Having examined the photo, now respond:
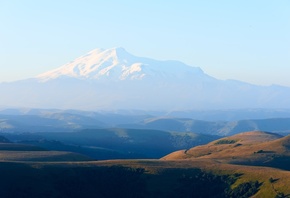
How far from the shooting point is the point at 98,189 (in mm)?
102438

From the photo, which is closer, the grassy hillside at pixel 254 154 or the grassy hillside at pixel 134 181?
the grassy hillside at pixel 134 181

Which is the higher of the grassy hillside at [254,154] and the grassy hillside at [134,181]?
the grassy hillside at [254,154]

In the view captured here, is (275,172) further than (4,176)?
Yes

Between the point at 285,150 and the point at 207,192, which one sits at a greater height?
the point at 285,150

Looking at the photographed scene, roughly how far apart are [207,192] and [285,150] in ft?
198

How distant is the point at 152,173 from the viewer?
4299 inches

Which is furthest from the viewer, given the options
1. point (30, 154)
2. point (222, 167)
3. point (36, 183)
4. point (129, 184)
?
point (30, 154)

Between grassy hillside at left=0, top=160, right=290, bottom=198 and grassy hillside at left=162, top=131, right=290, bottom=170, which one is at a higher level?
grassy hillside at left=162, top=131, right=290, bottom=170

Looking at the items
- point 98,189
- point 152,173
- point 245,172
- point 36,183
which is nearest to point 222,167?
point 245,172

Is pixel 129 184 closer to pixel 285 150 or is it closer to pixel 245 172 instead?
pixel 245 172

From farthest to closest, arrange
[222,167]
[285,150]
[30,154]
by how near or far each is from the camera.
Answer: [285,150] → [30,154] → [222,167]

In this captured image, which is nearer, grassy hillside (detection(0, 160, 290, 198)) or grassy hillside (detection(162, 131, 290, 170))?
grassy hillside (detection(0, 160, 290, 198))

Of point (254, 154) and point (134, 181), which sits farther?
point (254, 154)

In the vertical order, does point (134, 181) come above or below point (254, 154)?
below
